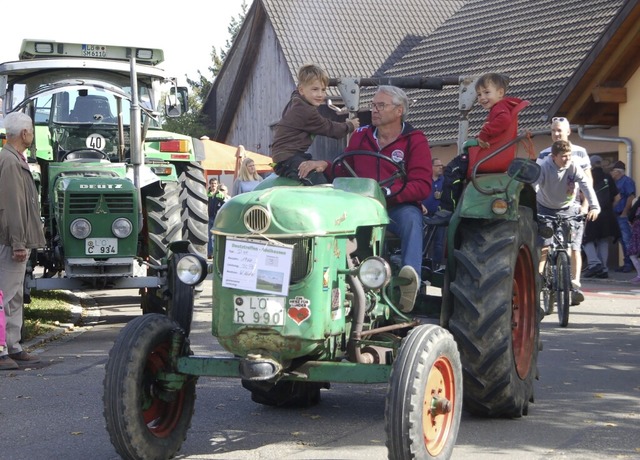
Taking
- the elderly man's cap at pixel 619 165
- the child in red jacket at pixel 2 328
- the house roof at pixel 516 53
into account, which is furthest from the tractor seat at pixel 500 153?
the house roof at pixel 516 53

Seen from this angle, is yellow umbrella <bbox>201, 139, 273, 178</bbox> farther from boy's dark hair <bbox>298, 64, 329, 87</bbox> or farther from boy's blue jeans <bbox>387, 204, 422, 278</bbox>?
boy's blue jeans <bbox>387, 204, 422, 278</bbox>

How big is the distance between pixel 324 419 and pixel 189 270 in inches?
63.9

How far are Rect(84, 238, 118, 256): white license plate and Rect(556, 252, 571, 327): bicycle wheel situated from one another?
4.56 metres

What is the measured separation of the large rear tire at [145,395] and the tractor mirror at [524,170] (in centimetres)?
229

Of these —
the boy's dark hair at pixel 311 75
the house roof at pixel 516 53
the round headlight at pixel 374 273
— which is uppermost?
the house roof at pixel 516 53

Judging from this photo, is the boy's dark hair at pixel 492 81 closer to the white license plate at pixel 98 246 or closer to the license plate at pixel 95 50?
the white license plate at pixel 98 246

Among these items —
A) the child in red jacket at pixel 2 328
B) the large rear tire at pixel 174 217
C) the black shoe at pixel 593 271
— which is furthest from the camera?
the black shoe at pixel 593 271

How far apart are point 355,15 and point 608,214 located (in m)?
22.9

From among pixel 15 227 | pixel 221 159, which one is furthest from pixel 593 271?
pixel 15 227

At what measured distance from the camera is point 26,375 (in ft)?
31.0

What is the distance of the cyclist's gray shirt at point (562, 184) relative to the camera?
1254 centimetres

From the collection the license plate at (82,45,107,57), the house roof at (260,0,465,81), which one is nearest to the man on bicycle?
the license plate at (82,45,107,57)

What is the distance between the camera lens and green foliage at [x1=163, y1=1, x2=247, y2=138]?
4912cm

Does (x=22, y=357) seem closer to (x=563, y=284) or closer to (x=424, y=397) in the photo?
(x=424, y=397)
